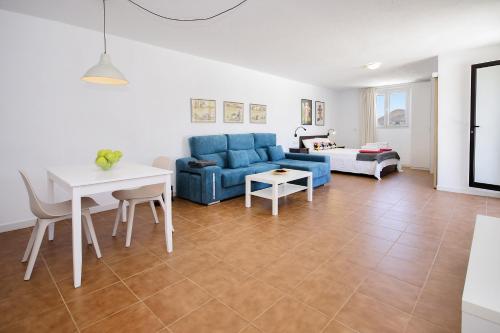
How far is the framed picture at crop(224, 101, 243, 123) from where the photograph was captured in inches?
205

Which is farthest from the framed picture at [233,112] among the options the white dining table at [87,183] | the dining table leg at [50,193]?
the dining table leg at [50,193]

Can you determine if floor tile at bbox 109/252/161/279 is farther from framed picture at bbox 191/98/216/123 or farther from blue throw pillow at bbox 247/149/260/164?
blue throw pillow at bbox 247/149/260/164

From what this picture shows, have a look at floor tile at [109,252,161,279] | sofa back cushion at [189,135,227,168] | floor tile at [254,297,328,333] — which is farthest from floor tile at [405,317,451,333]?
sofa back cushion at [189,135,227,168]

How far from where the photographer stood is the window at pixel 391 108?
7.77m

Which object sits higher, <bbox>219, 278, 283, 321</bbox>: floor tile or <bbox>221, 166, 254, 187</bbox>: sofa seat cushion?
<bbox>221, 166, 254, 187</bbox>: sofa seat cushion

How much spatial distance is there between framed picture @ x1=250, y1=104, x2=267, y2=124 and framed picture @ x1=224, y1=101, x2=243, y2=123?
0.35 metres

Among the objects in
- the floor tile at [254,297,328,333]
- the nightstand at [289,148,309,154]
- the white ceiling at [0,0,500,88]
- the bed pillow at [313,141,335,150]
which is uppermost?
the white ceiling at [0,0,500,88]

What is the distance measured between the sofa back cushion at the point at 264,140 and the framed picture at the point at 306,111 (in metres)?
1.83

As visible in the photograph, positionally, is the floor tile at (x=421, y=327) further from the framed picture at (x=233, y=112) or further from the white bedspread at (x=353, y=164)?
the white bedspread at (x=353, y=164)

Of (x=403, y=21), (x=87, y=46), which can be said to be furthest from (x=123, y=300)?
(x=403, y=21)

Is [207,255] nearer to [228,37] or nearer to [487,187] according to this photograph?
[228,37]

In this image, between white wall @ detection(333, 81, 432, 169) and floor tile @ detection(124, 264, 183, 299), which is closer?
floor tile @ detection(124, 264, 183, 299)

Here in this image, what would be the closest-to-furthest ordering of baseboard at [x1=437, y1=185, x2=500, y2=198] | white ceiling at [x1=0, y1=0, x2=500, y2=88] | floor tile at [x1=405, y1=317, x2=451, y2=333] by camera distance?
1. floor tile at [x1=405, y1=317, x2=451, y2=333]
2. white ceiling at [x1=0, y1=0, x2=500, y2=88]
3. baseboard at [x1=437, y1=185, x2=500, y2=198]

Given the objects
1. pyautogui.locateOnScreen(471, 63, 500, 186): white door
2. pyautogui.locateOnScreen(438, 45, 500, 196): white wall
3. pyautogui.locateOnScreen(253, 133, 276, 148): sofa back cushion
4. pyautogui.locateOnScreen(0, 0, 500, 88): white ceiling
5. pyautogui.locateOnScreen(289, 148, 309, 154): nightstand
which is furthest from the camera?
pyautogui.locateOnScreen(289, 148, 309, 154): nightstand
